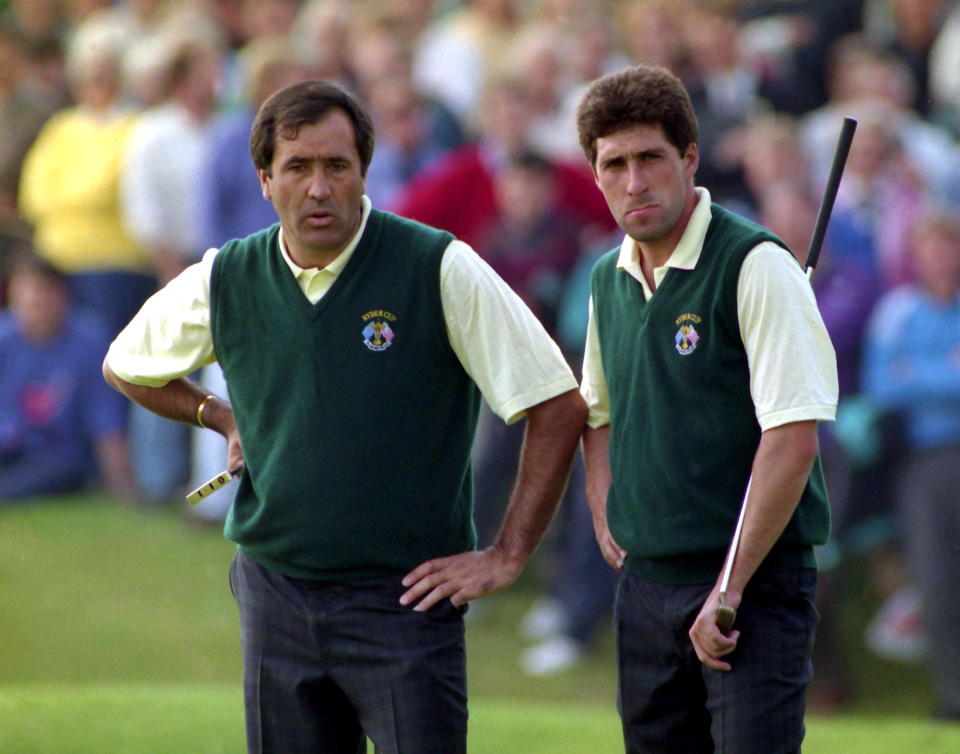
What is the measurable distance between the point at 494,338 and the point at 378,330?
252mm

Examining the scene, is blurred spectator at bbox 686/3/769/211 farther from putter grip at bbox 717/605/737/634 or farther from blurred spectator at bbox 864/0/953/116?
putter grip at bbox 717/605/737/634

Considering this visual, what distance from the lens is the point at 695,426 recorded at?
10.9ft

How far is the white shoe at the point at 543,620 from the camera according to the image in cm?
779

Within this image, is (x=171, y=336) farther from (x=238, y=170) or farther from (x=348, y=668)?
(x=238, y=170)

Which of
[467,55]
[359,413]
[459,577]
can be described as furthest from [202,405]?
[467,55]

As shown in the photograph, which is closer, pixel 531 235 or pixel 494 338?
pixel 494 338

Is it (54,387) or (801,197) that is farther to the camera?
(54,387)

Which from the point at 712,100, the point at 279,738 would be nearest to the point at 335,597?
the point at 279,738

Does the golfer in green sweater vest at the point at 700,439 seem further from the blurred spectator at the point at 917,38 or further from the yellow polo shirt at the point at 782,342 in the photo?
the blurred spectator at the point at 917,38

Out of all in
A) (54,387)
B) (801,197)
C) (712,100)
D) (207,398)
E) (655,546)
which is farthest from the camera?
(54,387)

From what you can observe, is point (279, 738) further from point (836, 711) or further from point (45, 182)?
point (45, 182)

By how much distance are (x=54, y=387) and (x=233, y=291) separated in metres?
5.46

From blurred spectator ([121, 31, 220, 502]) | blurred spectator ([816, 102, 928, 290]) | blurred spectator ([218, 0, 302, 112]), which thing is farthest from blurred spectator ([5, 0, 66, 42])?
blurred spectator ([816, 102, 928, 290])

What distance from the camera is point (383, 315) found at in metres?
3.44
